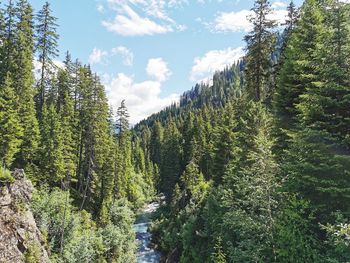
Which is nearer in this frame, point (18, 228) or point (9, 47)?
point (18, 228)

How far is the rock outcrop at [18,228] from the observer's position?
25.3 m

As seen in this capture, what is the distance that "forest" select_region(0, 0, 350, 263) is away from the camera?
14.9 meters

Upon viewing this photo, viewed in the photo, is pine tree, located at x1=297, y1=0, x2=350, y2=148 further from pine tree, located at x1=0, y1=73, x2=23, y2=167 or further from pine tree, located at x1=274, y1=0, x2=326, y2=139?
pine tree, located at x1=0, y1=73, x2=23, y2=167

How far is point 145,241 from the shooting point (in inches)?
2229

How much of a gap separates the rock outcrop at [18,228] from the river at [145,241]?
2210 centimetres

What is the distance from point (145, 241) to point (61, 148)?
23.7 m

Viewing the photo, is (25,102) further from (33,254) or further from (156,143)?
(156,143)

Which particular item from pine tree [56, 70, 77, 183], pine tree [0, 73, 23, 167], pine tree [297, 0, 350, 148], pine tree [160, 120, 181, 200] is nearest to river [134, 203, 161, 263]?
pine tree [160, 120, 181, 200]

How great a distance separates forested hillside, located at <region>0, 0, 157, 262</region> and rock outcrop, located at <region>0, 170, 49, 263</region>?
0.47 metres

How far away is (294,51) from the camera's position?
24859mm

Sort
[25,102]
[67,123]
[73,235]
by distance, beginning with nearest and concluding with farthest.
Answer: [73,235] → [25,102] → [67,123]

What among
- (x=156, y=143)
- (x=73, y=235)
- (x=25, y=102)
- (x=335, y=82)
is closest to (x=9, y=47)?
(x=25, y=102)

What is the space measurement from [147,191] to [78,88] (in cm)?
4190

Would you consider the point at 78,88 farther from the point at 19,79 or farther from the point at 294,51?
the point at 294,51
